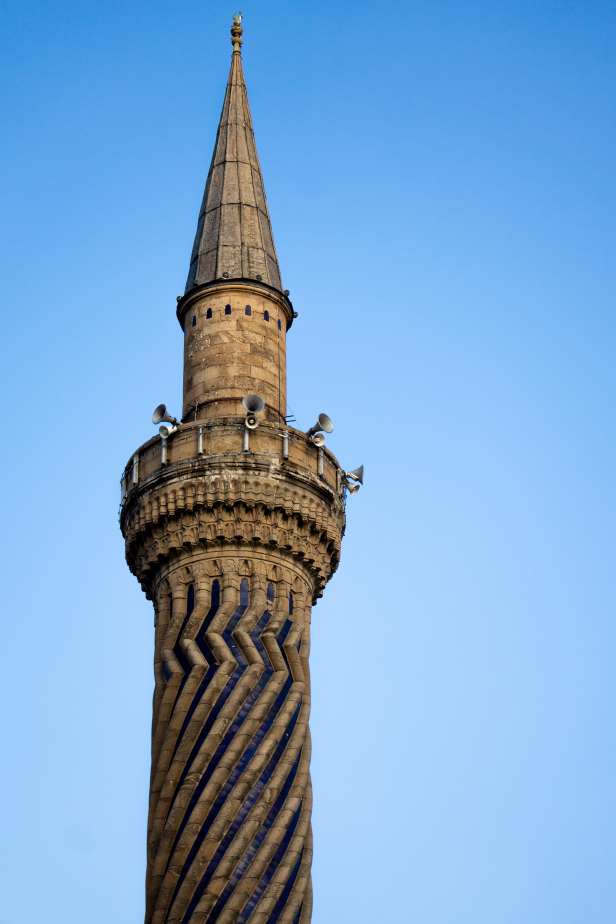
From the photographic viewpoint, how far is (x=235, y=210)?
2245 cm

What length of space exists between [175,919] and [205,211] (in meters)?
11.4

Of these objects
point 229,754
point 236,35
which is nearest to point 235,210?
point 236,35

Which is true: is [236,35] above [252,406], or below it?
above

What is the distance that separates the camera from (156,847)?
1706 centimetres

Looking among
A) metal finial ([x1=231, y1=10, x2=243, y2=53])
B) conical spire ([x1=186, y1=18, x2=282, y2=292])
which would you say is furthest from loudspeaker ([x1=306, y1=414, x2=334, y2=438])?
metal finial ([x1=231, y1=10, x2=243, y2=53])

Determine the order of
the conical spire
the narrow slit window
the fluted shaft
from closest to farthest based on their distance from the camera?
1. the fluted shaft
2. the narrow slit window
3. the conical spire

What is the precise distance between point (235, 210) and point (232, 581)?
6.68 m

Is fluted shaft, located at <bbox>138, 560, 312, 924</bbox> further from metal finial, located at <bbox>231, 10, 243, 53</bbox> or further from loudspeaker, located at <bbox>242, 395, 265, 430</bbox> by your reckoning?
metal finial, located at <bbox>231, 10, 243, 53</bbox>

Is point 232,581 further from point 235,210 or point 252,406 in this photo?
point 235,210

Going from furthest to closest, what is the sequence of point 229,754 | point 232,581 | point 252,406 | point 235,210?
point 235,210 < point 252,406 < point 232,581 < point 229,754

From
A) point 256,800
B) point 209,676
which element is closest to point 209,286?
point 209,676

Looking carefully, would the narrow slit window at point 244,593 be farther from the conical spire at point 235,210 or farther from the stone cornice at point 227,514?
the conical spire at point 235,210

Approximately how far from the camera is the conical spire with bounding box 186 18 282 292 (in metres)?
21.7

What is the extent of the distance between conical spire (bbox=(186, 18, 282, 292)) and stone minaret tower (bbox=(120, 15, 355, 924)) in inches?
1.4
